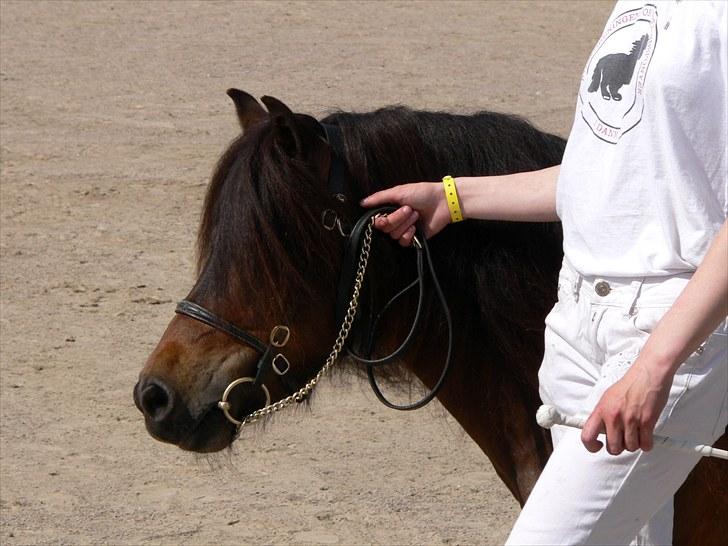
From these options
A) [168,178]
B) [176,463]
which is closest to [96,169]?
[168,178]

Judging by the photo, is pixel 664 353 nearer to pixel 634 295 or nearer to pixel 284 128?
pixel 634 295

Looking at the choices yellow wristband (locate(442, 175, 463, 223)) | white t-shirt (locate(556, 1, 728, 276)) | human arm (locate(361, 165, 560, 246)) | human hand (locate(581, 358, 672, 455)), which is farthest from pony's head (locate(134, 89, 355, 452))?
human hand (locate(581, 358, 672, 455))

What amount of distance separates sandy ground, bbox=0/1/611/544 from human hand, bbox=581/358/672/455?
107 cm

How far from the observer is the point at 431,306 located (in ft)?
8.17

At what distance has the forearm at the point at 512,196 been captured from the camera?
2.30 m

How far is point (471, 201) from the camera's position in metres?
2.38

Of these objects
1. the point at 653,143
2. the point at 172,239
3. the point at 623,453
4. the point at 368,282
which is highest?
the point at 653,143

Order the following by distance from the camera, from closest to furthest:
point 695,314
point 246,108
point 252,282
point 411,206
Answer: point 695,314, point 252,282, point 411,206, point 246,108

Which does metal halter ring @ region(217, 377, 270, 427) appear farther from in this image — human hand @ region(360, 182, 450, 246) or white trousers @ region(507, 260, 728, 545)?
white trousers @ region(507, 260, 728, 545)

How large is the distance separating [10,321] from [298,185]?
3865 millimetres

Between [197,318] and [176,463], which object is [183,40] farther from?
[197,318]

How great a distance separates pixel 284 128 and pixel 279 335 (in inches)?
15.1

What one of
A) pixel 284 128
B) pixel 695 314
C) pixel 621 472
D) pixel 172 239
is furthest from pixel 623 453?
pixel 172 239

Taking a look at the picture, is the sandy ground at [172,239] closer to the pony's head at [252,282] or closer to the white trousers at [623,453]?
the pony's head at [252,282]
